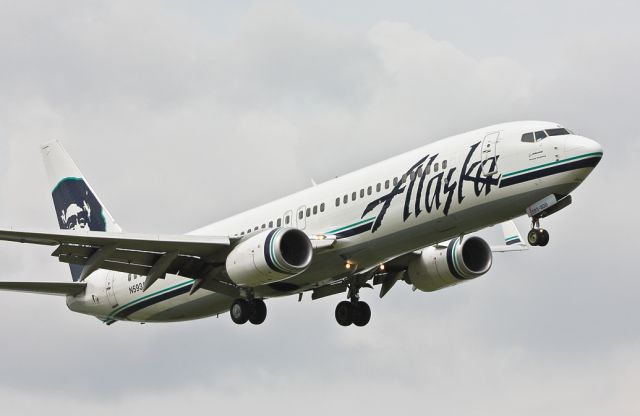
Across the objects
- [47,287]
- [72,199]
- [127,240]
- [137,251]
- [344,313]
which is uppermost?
[72,199]

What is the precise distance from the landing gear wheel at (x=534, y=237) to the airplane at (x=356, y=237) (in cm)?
4

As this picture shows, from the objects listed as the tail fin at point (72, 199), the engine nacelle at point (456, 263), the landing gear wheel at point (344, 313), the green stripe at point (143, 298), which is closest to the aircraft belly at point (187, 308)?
the green stripe at point (143, 298)

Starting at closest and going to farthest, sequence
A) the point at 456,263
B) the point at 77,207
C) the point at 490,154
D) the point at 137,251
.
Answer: the point at 490,154 → the point at 137,251 → the point at 456,263 → the point at 77,207

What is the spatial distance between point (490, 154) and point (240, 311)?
34.8 feet

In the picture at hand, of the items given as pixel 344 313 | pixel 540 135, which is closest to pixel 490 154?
pixel 540 135

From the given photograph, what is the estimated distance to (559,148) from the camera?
41.3 m

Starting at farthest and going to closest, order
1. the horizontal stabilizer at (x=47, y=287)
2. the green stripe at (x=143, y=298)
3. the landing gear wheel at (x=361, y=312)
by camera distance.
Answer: the landing gear wheel at (x=361, y=312) → the horizontal stabilizer at (x=47, y=287) → the green stripe at (x=143, y=298)

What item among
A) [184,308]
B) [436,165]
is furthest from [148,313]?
[436,165]

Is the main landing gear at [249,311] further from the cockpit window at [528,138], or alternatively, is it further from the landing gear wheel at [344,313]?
the cockpit window at [528,138]

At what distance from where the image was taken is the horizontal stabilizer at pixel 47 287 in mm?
50531

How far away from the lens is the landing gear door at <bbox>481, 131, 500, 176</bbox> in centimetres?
4200

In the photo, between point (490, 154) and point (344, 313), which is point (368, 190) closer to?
point (490, 154)

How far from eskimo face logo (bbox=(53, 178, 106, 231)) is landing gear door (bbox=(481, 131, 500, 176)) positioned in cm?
1997

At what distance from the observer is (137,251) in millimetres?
46594
